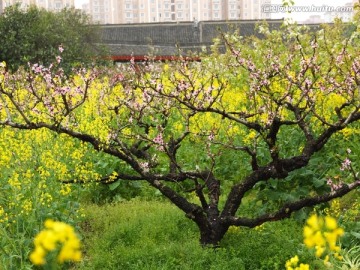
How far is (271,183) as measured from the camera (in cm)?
640

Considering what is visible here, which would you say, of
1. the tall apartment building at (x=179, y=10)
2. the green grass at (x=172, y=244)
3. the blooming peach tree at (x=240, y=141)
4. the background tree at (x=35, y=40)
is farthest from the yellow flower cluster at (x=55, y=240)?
the tall apartment building at (x=179, y=10)

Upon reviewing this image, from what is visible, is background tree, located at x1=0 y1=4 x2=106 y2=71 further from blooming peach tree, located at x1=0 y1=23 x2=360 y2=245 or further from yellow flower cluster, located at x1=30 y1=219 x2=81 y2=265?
yellow flower cluster, located at x1=30 y1=219 x2=81 y2=265

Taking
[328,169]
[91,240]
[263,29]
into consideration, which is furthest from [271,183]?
[263,29]

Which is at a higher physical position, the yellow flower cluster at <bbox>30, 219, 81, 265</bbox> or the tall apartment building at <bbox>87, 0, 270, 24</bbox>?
the tall apartment building at <bbox>87, 0, 270, 24</bbox>

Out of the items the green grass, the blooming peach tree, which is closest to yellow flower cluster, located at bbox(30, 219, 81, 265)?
the green grass

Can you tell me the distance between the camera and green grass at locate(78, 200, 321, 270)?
5.21 m

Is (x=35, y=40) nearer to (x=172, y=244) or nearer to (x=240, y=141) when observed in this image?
(x=240, y=141)

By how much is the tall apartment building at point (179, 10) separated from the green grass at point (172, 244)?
10626 cm

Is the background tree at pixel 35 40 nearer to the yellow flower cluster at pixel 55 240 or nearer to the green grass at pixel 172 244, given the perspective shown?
the green grass at pixel 172 244

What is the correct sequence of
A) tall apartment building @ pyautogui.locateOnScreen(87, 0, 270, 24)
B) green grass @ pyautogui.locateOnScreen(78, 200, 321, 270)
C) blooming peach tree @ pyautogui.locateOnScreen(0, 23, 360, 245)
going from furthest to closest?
tall apartment building @ pyautogui.locateOnScreen(87, 0, 270, 24) < blooming peach tree @ pyautogui.locateOnScreen(0, 23, 360, 245) < green grass @ pyautogui.locateOnScreen(78, 200, 321, 270)

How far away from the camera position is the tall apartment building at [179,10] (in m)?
111

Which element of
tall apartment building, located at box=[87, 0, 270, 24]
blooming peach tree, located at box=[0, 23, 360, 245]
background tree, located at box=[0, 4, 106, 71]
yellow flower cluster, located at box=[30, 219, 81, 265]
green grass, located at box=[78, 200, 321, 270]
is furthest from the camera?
tall apartment building, located at box=[87, 0, 270, 24]

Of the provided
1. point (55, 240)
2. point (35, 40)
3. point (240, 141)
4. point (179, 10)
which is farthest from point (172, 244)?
point (179, 10)

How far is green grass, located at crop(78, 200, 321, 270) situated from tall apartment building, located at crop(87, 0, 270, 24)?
106256 mm
